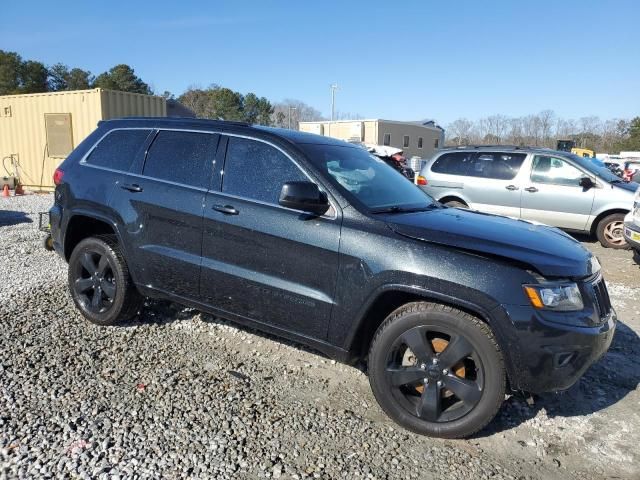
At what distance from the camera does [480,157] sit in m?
9.70

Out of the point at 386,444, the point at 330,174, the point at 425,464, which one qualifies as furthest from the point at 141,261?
the point at 425,464

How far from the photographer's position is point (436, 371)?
116 inches

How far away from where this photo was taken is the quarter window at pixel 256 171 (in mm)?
3502

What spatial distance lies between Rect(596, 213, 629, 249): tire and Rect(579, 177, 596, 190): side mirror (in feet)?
2.06

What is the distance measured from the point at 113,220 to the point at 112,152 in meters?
Result: 0.66

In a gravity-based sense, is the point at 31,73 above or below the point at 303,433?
above

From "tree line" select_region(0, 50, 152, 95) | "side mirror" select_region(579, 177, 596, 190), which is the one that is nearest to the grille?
"side mirror" select_region(579, 177, 596, 190)

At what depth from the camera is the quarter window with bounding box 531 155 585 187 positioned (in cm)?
898

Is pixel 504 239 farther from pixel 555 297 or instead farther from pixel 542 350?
pixel 542 350

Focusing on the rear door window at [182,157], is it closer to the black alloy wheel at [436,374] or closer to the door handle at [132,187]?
the door handle at [132,187]

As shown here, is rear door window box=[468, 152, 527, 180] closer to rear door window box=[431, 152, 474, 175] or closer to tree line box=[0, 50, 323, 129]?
rear door window box=[431, 152, 474, 175]

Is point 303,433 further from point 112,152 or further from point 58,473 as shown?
point 112,152

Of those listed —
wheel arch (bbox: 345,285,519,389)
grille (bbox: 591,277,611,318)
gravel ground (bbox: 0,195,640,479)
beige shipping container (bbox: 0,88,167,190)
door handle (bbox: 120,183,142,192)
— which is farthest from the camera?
beige shipping container (bbox: 0,88,167,190)

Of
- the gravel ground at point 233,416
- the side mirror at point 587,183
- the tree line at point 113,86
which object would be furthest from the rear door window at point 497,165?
the tree line at point 113,86
